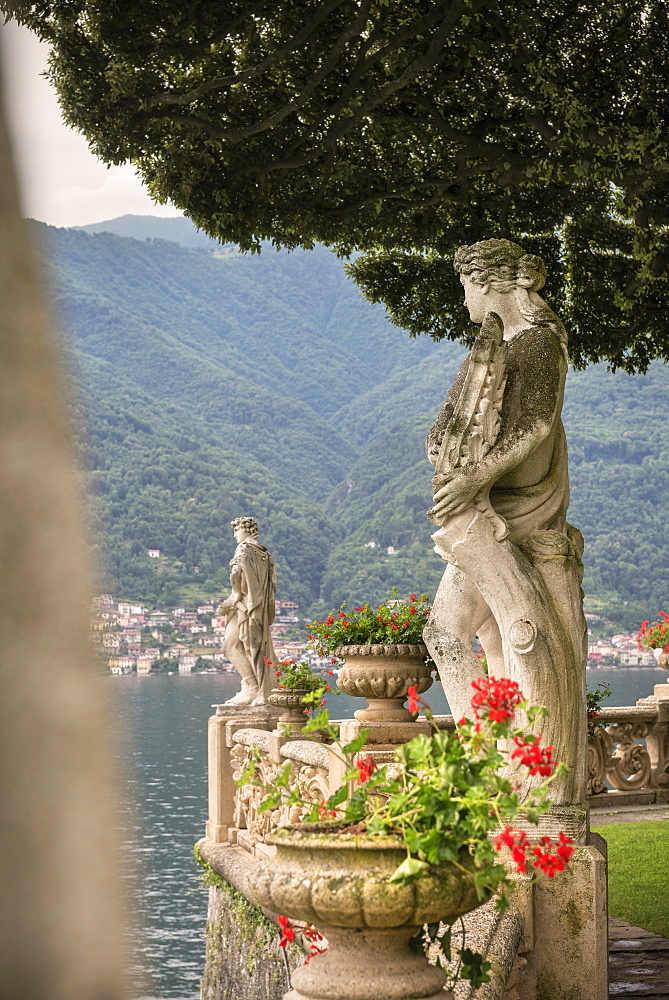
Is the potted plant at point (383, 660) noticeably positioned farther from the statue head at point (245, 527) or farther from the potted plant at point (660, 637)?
the statue head at point (245, 527)

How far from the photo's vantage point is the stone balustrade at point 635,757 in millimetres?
11336

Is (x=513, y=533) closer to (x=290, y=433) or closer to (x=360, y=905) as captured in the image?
(x=360, y=905)

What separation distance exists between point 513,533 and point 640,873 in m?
4.97

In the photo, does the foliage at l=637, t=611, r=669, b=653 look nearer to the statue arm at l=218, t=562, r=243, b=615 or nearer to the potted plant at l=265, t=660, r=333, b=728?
the potted plant at l=265, t=660, r=333, b=728

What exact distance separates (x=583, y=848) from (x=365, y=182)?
7192 mm

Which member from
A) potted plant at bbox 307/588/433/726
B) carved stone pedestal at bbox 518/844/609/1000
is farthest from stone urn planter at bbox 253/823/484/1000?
potted plant at bbox 307/588/433/726

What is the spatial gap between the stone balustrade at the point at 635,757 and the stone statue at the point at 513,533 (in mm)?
7289

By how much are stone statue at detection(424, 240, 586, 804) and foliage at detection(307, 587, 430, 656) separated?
2.18m

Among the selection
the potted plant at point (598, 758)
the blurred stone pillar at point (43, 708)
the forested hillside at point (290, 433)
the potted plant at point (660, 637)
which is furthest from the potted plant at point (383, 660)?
the forested hillside at point (290, 433)

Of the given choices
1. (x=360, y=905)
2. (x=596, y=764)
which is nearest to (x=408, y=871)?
(x=360, y=905)

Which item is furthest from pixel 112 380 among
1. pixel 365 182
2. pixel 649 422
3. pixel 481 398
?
pixel 481 398

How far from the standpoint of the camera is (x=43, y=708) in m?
1.13

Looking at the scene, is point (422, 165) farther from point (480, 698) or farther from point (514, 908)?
point (480, 698)

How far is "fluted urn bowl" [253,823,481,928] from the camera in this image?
2.08 m
